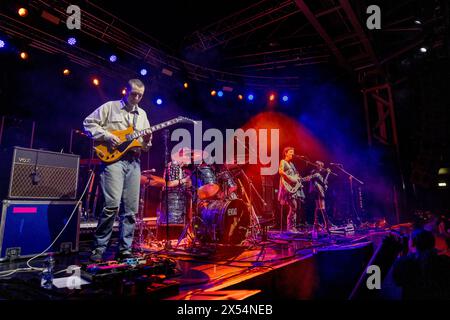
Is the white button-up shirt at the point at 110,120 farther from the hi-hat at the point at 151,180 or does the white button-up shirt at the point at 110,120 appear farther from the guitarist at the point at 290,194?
the guitarist at the point at 290,194

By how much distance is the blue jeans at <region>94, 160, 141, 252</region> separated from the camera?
349 centimetres

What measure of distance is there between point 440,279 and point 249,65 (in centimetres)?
854

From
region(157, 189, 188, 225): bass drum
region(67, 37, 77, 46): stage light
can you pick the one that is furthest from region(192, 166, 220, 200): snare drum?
region(67, 37, 77, 46): stage light

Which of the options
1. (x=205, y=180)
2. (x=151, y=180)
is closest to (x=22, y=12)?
(x=151, y=180)

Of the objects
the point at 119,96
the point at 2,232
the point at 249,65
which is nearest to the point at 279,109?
the point at 249,65

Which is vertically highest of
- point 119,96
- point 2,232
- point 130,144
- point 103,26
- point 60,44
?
point 103,26

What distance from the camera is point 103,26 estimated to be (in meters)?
6.86

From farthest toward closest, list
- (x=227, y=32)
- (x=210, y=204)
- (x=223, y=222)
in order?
(x=227, y=32) < (x=210, y=204) < (x=223, y=222)

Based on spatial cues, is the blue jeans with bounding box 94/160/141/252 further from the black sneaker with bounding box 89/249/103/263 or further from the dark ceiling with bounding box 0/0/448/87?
the dark ceiling with bounding box 0/0/448/87

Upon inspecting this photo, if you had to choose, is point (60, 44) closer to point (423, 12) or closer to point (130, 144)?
point (130, 144)

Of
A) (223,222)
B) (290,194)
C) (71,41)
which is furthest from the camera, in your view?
(290,194)

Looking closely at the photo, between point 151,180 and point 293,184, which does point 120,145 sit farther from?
point 293,184

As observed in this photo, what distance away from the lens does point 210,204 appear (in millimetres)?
5402

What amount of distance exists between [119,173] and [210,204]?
7.24 feet
